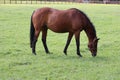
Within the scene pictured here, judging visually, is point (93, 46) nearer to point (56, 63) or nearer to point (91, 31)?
point (91, 31)

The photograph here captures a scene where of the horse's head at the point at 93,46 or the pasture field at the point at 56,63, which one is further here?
the horse's head at the point at 93,46

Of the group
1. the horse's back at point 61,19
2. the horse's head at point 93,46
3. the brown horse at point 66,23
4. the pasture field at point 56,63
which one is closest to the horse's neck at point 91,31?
the brown horse at point 66,23

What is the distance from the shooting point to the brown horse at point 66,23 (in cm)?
1188

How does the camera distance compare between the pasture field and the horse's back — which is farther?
the horse's back

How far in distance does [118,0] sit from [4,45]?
74.6 meters

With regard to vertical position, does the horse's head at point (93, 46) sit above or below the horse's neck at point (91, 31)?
below

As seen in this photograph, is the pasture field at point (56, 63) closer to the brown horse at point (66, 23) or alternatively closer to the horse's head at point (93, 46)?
the horse's head at point (93, 46)

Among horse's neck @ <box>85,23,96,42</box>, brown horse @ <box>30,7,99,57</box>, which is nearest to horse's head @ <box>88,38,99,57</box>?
brown horse @ <box>30,7,99,57</box>

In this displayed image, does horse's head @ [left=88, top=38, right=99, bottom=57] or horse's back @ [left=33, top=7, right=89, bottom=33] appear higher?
horse's back @ [left=33, top=7, right=89, bottom=33]

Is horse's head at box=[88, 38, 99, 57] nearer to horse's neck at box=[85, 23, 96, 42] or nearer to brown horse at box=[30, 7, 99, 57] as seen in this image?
brown horse at box=[30, 7, 99, 57]

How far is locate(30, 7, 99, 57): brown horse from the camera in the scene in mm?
11883

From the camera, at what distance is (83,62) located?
422 inches

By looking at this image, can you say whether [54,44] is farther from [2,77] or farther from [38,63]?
[2,77]

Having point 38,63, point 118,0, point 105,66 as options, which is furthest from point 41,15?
point 118,0
